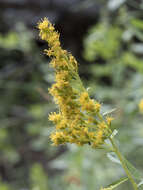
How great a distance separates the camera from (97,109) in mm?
1383

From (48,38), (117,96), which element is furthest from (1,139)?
(48,38)

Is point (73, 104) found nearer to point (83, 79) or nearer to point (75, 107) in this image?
point (75, 107)

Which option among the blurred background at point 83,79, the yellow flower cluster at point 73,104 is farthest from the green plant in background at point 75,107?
the blurred background at point 83,79

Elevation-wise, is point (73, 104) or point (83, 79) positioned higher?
point (83, 79)

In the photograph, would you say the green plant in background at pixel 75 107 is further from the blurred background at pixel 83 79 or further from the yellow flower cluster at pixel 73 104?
the blurred background at pixel 83 79

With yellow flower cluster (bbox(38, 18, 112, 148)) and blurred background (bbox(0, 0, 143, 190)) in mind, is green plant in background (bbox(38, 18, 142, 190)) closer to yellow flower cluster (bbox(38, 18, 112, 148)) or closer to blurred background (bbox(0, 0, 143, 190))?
yellow flower cluster (bbox(38, 18, 112, 148))

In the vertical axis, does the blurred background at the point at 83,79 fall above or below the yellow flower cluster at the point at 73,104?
above

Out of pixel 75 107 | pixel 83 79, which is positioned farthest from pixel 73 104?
pixel 83 79

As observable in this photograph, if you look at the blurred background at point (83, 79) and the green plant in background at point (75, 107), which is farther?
the blurred background at point (83, 79)

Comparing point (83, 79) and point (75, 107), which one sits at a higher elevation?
point (83, 79)

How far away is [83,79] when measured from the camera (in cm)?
682

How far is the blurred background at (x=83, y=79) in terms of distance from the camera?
11.7 ft

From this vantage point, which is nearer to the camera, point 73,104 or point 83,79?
point 73,104

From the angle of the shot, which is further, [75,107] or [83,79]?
[83,79]
